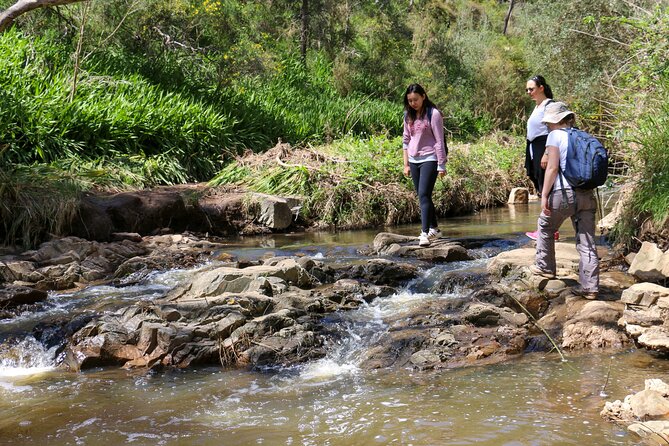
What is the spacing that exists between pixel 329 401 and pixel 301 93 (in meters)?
14.8

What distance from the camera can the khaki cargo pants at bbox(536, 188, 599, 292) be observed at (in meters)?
5.91

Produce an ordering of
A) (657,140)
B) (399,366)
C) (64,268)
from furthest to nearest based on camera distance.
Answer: (64,268) < (657,140) < (399,366)

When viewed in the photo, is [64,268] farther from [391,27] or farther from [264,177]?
[391,27]

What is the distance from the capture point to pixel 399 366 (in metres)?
5.24

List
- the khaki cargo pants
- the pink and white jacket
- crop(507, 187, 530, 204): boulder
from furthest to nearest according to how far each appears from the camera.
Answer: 1. crop(507, 187, 530, 204): boulder
2. the pink and white jacket
3. the khaki cargo pants

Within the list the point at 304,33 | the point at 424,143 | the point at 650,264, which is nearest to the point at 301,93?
the point at 304,33

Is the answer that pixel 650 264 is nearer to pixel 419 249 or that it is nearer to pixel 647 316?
pixel 647 316

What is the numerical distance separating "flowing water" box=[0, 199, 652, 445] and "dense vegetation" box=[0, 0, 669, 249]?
3201mm

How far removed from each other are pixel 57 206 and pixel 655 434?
26.0 feet

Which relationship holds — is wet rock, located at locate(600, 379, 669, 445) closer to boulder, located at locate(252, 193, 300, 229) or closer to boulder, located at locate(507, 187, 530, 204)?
boulder, located at locate(252, 193, 300, 229)

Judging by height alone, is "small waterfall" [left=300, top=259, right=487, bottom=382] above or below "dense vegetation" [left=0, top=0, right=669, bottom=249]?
below

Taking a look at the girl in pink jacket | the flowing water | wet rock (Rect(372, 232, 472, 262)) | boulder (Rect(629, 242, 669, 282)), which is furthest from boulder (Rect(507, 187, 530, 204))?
the flowing water

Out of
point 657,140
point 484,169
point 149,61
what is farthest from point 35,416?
point 149,61

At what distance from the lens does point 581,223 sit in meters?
6.00
